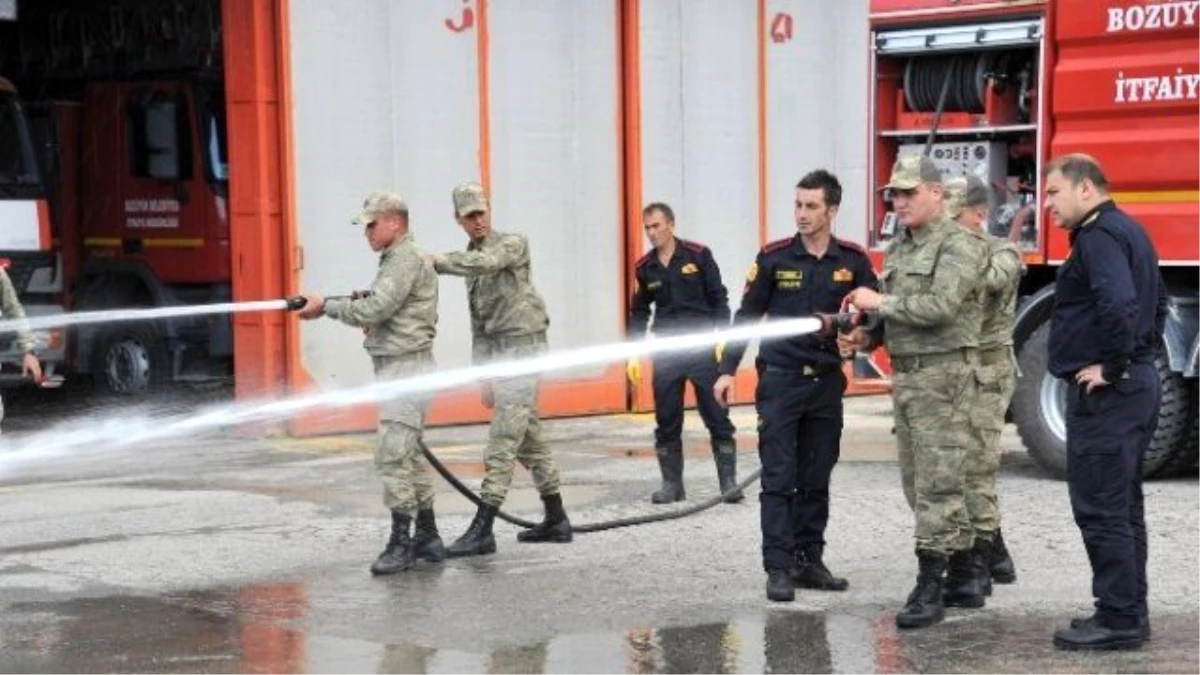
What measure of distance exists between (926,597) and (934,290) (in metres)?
1.21

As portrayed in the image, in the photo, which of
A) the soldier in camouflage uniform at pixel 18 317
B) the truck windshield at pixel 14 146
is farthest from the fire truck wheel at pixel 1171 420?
the truck windshield at pixel 14 146

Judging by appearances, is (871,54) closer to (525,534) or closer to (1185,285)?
(1185,285)

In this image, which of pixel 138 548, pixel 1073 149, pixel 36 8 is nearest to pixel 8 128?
pixel 36 8

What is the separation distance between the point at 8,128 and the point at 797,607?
10617 millimetres

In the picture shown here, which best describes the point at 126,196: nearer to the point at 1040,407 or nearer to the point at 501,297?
the point at 501,297

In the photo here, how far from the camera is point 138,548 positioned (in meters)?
9.89

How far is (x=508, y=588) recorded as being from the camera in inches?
347

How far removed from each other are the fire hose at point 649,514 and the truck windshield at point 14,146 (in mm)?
7108

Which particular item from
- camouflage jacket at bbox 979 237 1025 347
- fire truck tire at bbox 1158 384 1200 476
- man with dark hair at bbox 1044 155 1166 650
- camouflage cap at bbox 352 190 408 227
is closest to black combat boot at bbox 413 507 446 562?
camouflage cap at bbox 352 190 408 227

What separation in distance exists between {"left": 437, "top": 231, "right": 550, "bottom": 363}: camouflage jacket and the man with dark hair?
3180mm

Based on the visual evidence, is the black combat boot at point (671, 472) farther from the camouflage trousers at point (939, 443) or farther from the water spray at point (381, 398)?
the camouflage trousers at point (939, 443)

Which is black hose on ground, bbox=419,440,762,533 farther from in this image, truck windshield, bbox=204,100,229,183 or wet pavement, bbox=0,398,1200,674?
truck windshield, bbox=204,100,229,183

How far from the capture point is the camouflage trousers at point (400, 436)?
9.17 m

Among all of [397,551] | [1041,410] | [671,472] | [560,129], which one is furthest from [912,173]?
[560,129]
